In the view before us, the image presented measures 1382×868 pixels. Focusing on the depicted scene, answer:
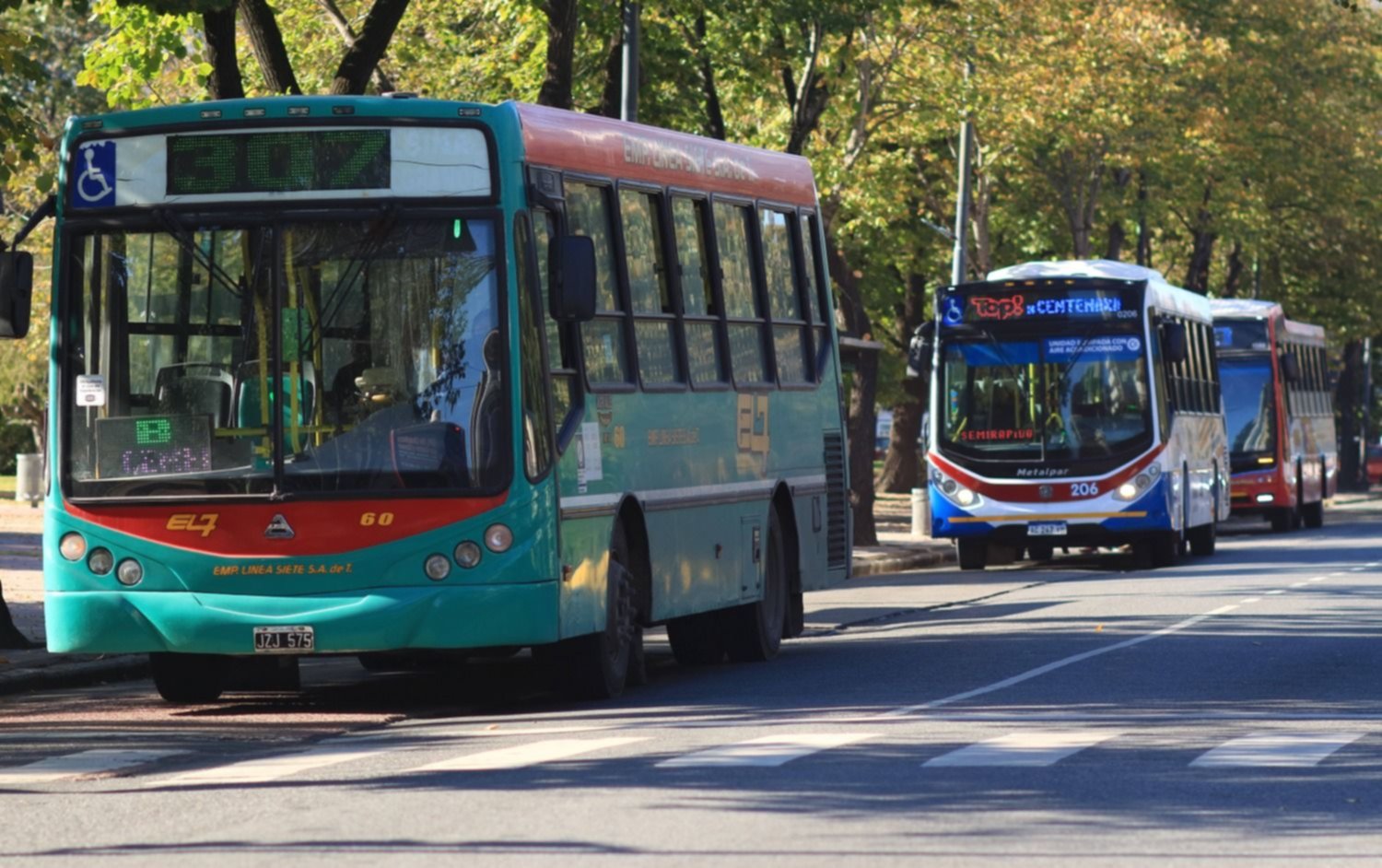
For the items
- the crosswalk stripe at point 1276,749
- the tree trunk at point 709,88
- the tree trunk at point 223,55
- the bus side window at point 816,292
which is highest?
the tree trunk at point 709,88

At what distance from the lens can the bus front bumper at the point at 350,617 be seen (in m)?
14.1

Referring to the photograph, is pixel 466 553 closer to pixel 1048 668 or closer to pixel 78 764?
pixel 78 764

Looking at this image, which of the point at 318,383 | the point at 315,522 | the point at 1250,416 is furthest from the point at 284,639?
the point at 1250,416

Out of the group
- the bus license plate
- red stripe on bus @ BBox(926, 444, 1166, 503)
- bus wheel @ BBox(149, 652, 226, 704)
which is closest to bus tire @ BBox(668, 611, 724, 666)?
bus wheel @ BBox(149, 652, 226, 704)

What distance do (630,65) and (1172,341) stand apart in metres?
8.79

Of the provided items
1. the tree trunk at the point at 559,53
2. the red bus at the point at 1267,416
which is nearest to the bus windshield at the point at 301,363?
the tree trunk at the point at 559,53

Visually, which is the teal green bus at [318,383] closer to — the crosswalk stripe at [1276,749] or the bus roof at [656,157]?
the bus roof at [656,157]

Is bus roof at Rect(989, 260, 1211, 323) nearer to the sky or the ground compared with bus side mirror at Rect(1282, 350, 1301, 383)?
nearer to the sky

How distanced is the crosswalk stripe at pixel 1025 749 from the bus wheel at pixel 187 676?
16.4 feet

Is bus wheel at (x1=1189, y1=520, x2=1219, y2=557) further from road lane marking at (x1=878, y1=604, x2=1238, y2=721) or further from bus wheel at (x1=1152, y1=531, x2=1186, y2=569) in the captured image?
road lane marking at (x1=878, y1=604, x2=1238, y2=721)

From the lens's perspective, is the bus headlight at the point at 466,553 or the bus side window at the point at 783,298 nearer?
the bus headlight at the point at 466,553

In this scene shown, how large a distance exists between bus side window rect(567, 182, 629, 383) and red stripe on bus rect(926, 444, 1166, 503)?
53.9 ft

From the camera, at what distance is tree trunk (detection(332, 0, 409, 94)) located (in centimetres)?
2188

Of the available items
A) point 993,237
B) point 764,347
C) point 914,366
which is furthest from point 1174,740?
point 993,237
